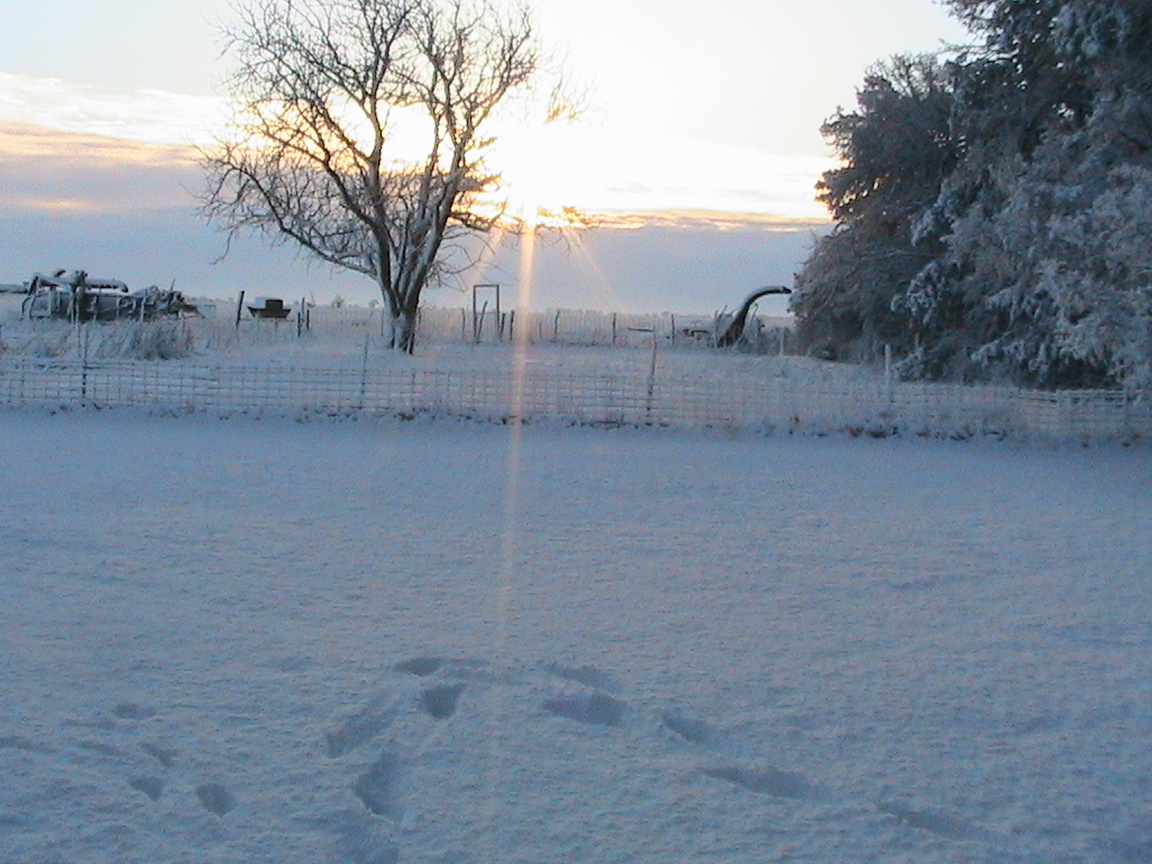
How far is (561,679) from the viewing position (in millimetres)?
5711

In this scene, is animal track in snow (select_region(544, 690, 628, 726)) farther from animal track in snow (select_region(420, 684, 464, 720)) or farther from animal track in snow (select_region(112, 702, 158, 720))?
animal track in snow (select_region(112, 702, 158, 720))

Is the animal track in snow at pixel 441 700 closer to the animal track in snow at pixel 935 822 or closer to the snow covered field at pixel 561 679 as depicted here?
the snow covered field at pixel 561 679

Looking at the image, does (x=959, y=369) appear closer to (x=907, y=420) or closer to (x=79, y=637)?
(x=907, y=420)

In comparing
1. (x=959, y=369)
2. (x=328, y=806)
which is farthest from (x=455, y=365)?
(x=328, y=806)

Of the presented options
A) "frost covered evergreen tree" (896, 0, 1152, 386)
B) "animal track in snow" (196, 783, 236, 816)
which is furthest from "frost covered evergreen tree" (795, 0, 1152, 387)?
"animal track in snow" (196, 783, 236, 816)

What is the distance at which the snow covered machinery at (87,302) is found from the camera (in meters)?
Result: 34.9

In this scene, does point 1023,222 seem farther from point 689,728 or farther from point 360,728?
point 360,728

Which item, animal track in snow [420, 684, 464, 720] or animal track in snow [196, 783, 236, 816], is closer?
animal track in snow [196, 783, 236, 816]

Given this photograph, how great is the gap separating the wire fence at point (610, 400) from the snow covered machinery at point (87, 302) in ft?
55.1

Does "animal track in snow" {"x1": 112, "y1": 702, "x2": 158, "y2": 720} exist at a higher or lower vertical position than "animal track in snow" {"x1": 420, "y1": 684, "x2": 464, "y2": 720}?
lower

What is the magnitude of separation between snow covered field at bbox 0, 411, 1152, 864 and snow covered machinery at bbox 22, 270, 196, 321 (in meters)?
26.1

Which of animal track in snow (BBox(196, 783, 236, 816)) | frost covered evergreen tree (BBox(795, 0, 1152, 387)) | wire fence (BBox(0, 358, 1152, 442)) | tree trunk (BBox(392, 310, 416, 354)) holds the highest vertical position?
frost covered evergreen tree (BBox(795, 0, 1152, 387))

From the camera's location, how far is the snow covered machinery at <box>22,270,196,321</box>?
34938 millimetres

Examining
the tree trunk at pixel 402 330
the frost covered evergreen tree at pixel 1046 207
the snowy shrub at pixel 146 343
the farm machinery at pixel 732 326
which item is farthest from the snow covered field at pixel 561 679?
the farm machinery at pixel 732 326
